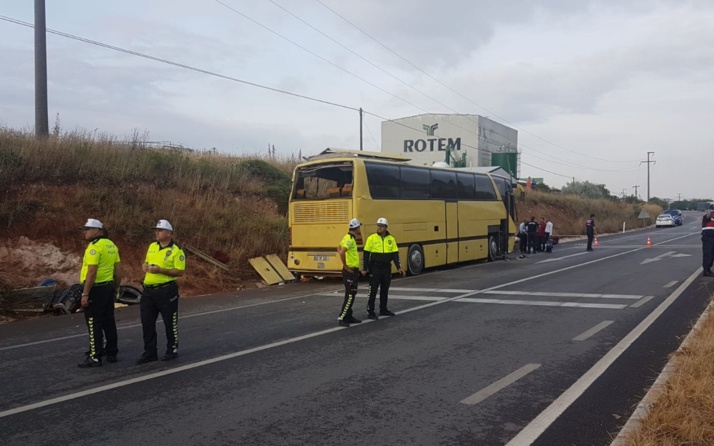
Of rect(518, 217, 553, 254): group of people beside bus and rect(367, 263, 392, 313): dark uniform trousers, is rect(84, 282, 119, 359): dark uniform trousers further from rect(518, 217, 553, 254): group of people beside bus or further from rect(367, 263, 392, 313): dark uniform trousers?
rect(518, 217, 553, 254): group of people beside bus

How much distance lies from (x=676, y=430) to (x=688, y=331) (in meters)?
4.66

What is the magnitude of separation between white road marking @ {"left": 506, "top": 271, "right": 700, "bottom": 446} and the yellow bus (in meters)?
7.93

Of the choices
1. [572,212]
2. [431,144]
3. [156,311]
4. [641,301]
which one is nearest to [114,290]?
[156,311]

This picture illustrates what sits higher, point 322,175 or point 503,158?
point 503,158

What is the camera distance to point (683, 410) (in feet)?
14.8

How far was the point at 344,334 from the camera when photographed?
8.44 metres

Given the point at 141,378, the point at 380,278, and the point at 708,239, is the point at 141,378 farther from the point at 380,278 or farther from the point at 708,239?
the point at 708,239

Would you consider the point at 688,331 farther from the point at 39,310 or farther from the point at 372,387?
the point at 39,310

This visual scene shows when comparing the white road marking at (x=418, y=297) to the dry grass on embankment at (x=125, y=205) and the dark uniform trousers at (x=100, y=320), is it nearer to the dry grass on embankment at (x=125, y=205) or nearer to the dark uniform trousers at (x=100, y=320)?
the dry grass on embankment at (x=125, y=205)

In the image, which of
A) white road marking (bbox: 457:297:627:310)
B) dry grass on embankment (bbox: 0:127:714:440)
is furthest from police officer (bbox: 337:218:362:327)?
dry grass on embankment (bbox: 0:127:714:440)

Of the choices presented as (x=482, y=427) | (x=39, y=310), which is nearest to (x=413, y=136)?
(x=39, y=310)

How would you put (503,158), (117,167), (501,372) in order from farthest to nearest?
(503,158) < (117,167) < (501,372)

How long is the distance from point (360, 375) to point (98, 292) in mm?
3459

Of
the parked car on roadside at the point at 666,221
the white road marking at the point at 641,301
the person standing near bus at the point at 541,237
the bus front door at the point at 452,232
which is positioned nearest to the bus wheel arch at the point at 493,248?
the bus front door at the point at 452,232
